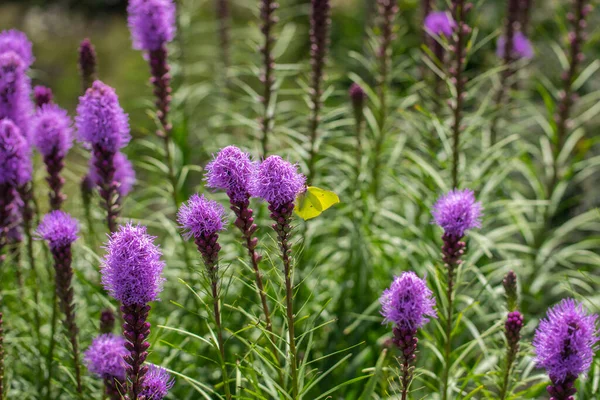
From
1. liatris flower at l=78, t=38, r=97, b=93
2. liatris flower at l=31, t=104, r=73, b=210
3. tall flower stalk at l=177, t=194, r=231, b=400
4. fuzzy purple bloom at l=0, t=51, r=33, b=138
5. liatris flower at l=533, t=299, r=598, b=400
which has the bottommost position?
liatris flower at l=533, t=299, r=598, b=400

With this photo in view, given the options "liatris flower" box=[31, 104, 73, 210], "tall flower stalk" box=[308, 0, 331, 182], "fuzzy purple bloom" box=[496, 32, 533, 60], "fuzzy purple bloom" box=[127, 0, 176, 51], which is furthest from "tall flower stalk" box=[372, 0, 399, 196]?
"liatris flower" box=[31, 104, 73, 210]

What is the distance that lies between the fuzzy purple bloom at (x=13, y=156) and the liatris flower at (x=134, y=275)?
3.98 feet

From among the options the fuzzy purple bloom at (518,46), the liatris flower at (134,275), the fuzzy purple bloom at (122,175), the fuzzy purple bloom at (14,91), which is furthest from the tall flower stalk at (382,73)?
the liatris flower at (134,275)

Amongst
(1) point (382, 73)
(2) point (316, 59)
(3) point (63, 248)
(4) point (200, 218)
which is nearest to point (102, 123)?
(3) point (63, 248)

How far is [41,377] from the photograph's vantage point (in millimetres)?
3420

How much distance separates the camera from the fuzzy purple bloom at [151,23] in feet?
11.2

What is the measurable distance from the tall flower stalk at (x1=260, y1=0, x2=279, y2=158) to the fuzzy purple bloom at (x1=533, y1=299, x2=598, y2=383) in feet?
7.07

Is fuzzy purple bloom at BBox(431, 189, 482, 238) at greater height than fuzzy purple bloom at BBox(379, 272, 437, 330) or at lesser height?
greater

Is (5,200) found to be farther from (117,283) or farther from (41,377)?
(117,283)

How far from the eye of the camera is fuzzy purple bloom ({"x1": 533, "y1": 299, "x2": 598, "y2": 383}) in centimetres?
208

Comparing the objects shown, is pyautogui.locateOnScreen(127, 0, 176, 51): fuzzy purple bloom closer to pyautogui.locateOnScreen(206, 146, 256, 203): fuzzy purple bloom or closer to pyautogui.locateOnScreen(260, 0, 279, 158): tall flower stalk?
pyautogui.locateOnScreen(260, 0, 279, 158): tall flower stalk

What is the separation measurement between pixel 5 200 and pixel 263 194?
1681mm

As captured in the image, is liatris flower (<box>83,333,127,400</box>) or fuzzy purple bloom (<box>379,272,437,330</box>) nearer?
fuzzy purple bloom (<box>379,272,437,330</box>)

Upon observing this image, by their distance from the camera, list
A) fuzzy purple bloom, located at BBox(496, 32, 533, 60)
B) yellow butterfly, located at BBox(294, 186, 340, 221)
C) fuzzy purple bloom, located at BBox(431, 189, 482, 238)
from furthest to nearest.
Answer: fuzzy purple bloom, located at BBox(496, 32, 533, 60), fuzzy purple bloom, located at BBox(431, 189, 482, 238), yellow butterfly, located at BBox(294, 186, 340, 221)
